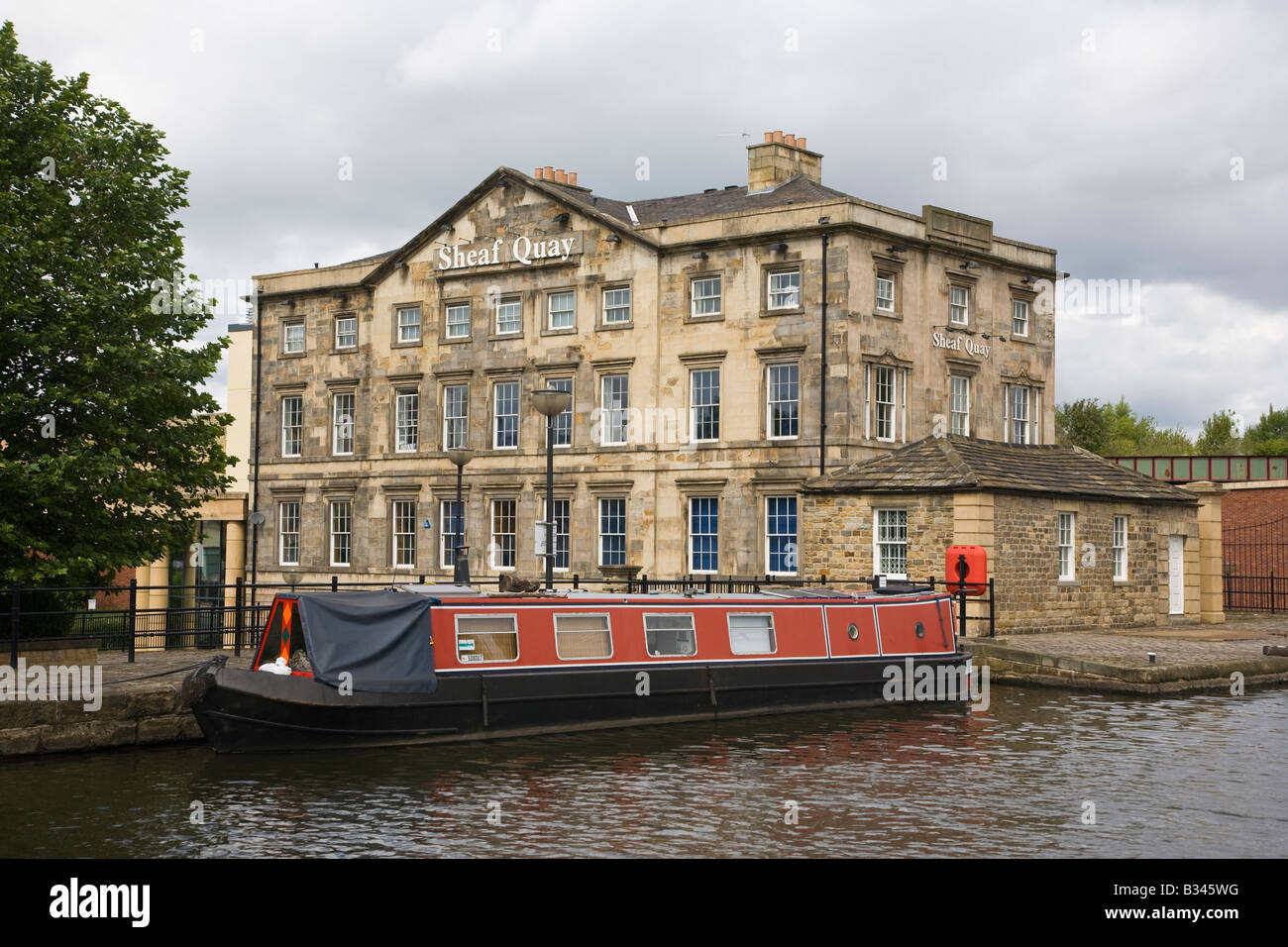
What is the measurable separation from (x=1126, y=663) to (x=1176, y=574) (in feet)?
40.0

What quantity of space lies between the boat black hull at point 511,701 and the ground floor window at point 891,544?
283 inches

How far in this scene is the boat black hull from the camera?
15930 mm

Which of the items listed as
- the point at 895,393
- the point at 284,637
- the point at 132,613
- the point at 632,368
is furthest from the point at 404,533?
the point at 284,637

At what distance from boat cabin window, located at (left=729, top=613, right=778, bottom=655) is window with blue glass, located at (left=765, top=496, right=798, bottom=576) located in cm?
1252

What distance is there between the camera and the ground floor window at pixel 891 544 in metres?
28.7

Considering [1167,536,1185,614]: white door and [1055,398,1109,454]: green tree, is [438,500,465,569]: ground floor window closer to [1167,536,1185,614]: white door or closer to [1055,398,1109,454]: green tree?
[1167,536,1185,614]: white door

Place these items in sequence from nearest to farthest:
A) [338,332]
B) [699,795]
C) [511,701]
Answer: [699,795] → [511,701] → [338,332]

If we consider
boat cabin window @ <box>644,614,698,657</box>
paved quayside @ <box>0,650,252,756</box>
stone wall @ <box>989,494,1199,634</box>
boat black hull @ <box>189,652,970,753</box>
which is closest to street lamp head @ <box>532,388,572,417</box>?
boat cabin window @ <box>644,614,698,657</box>

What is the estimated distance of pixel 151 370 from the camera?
2166 centimetres

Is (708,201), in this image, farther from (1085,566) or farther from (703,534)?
(1085,566)

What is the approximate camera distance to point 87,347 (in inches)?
833

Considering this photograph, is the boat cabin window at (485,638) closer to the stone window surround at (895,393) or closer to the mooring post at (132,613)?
the mooring post at (132,613)
